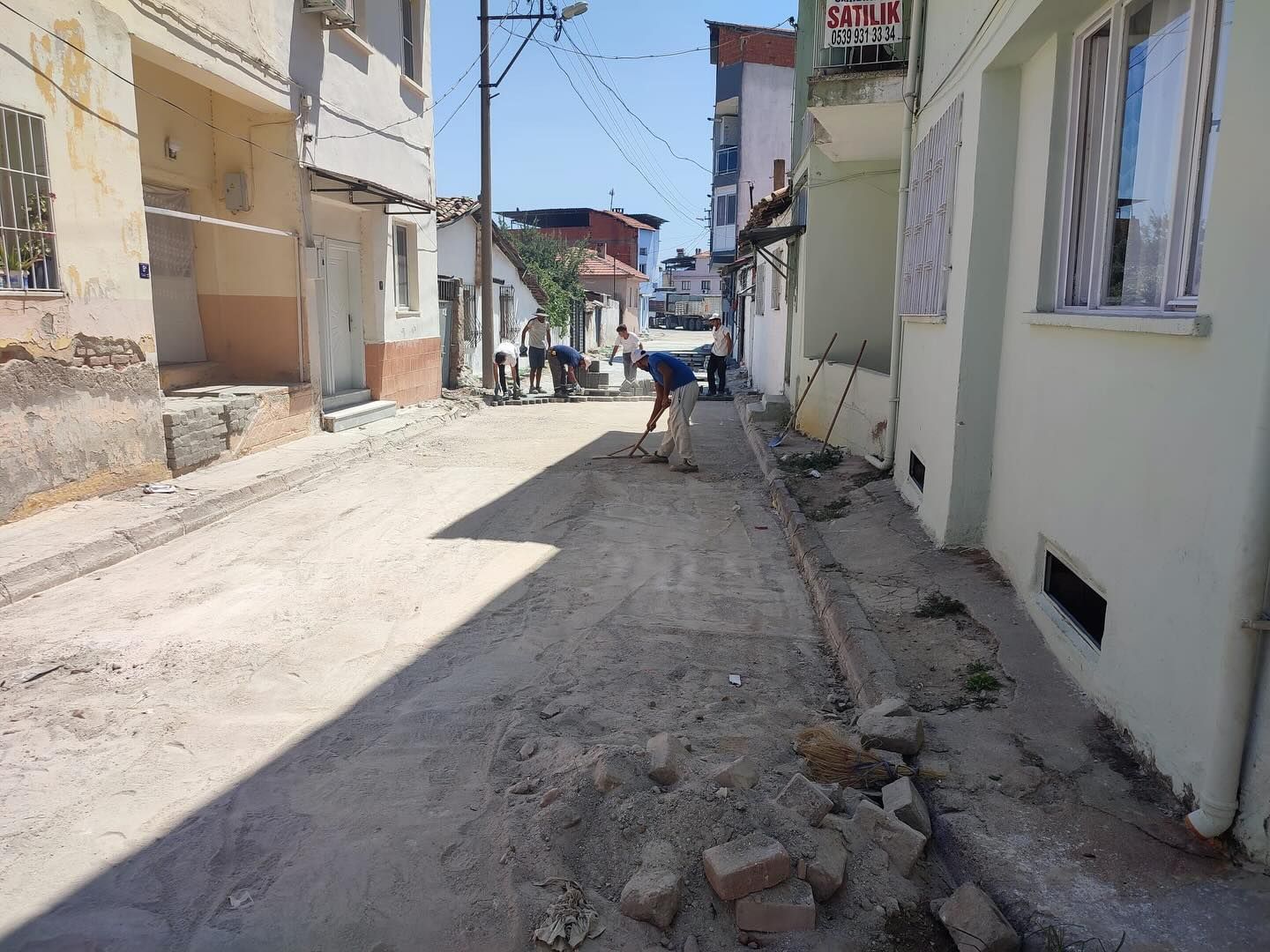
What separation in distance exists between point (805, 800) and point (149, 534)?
19.0 feet

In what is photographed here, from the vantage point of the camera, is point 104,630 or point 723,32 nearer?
point 104,630

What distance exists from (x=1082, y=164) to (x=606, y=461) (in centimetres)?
683

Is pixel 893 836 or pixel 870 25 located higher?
pixel 870 25

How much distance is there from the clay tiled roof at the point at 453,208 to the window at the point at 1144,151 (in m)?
15.5

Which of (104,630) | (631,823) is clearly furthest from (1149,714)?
(104,630)

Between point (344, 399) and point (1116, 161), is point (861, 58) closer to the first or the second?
point (1116, 161)

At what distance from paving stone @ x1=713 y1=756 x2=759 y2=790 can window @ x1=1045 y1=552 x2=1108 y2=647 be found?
163 centimetres

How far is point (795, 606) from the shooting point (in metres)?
5.58

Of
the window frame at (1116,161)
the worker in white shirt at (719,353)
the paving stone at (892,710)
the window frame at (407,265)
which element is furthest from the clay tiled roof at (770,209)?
the paving stone at (892,710)

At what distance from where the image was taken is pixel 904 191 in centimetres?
815

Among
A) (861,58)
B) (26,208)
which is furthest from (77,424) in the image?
(861,58)

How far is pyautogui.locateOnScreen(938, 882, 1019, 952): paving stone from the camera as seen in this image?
232 cm

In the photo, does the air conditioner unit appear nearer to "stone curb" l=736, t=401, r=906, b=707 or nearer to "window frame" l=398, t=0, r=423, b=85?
"window frame" l=398, t=0, r=423, b=85

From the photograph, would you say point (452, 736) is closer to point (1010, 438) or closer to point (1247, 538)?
point (1247, 538)
